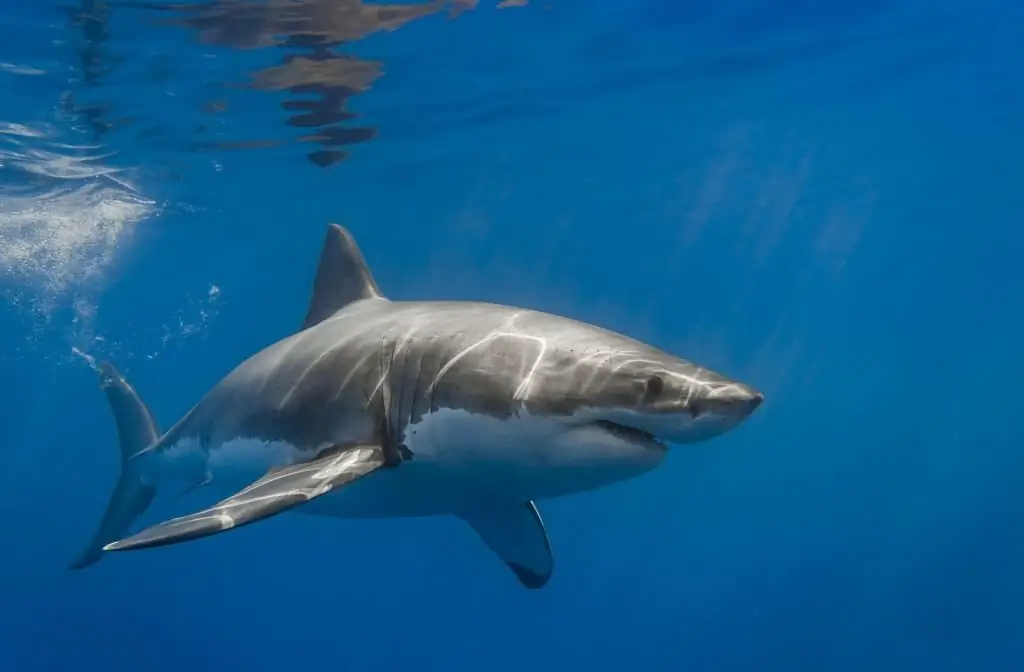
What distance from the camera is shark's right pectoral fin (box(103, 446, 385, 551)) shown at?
3.97m

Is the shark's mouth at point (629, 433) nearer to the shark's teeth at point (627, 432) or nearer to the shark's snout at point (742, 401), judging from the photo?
the shark's teeth at point (627, 432)

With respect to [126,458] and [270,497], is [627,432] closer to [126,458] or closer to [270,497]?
[270,497]

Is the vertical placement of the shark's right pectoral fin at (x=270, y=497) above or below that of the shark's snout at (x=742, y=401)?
below

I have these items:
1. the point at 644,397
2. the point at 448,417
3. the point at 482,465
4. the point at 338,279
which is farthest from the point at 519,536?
the point at 644,397

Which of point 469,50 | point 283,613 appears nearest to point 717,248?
point 283,613

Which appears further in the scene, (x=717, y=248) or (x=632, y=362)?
(x=717, y=248)

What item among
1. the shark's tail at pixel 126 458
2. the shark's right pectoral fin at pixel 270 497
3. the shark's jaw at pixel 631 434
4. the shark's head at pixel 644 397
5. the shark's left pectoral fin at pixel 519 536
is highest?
the shark's head at pixel 644 397

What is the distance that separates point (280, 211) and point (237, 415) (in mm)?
26630

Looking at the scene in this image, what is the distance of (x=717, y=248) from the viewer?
49.8m

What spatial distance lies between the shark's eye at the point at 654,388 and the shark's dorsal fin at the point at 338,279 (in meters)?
3.86

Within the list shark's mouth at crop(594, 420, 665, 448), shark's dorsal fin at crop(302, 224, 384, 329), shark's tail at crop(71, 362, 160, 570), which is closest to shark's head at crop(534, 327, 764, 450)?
shark's mouth at crop(594, 420, 665, 448)

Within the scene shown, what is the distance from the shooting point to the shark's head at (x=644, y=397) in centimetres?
364

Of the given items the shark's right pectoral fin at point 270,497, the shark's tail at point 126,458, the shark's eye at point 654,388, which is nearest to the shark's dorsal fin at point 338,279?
the shark's right pectoral fin at point 270,497

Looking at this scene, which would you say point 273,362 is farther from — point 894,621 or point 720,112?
point 894,621
